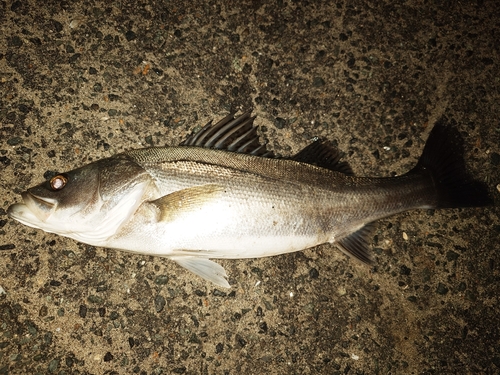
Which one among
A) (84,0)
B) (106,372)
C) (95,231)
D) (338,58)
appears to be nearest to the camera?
(95,231)

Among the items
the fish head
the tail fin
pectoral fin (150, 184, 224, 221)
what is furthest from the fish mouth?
the tail fin

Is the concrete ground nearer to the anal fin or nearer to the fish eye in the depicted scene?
the anal fin

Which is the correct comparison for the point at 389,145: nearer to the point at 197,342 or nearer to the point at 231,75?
the point at 231,75

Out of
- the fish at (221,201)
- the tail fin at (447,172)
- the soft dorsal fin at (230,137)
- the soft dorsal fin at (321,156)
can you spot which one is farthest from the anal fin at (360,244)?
the soft dorsal fin at (230,137)

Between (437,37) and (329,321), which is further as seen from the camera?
(437,37)

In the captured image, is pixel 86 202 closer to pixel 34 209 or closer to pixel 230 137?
pixel 34 209

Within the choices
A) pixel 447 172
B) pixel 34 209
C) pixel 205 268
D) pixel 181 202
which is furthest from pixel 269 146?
pixel 34 209

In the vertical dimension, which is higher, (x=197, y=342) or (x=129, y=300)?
(x=129, y=300)

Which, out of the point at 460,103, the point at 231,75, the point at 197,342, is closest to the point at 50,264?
the point at 197,342
